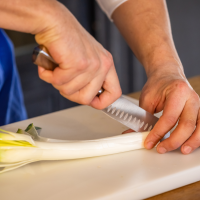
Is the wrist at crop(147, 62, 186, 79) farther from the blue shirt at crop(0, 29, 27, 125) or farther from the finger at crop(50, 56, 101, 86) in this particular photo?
the blue shirt at crop(0, 29, 27, 125)

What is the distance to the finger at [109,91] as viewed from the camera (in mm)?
708

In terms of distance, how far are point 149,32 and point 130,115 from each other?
42 centimetres

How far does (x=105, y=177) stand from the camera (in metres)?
0.73

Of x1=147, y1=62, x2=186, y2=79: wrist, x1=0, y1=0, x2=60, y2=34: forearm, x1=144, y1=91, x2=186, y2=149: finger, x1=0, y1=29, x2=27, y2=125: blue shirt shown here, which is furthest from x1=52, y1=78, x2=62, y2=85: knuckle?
x1=0, y1=29, x2=27, y2=125: blue shirt

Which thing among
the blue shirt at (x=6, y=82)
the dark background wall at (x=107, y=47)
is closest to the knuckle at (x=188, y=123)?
the blue shirt at (x=6, y=82)

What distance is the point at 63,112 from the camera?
123 centimetres

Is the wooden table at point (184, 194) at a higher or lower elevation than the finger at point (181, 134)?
lower

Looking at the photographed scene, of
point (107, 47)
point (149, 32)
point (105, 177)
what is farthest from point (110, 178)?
point (107, 47)

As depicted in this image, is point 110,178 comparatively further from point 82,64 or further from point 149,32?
point 149,32

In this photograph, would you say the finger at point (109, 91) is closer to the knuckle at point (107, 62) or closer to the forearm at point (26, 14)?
the knuckle at point (107, 62)

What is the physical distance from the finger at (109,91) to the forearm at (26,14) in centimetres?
22

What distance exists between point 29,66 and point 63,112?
1.42 m

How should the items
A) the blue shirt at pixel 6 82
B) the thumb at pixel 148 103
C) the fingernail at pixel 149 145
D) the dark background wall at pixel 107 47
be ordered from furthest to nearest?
the dark background wall at pixel 107 47 → the blue shirt at pixel 6 82 → the thumb at pixel 148 103 → the fingernail at pixel 149 145

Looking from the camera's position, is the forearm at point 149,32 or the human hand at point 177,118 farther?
the forearm at point 149,32
